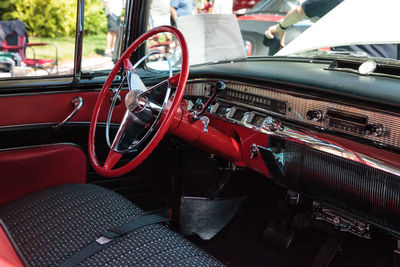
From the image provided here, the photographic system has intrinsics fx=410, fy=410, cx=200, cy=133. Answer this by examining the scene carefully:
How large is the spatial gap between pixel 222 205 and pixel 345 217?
85 centimetres

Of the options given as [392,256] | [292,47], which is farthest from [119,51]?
[392,256]

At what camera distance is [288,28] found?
231cm

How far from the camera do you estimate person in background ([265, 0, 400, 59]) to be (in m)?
1.82

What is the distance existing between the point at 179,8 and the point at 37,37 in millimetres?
1022

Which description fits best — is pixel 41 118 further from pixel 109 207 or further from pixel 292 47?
pixel 292 47

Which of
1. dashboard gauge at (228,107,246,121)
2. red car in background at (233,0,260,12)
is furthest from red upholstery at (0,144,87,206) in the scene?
red car in background at (233,0,260,12)

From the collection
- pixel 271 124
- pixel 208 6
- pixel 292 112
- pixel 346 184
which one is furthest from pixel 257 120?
pixel 208 6

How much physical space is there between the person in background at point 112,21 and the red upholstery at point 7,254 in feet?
4.33

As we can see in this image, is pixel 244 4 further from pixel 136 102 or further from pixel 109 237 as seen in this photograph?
pixel 109 237

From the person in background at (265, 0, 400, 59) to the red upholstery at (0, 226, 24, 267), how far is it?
1.64 metres

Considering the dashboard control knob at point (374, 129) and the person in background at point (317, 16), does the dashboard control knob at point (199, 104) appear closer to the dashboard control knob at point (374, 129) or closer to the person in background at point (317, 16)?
the person in background at point (317, 16)

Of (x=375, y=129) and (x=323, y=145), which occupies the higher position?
(x=375, y=129)

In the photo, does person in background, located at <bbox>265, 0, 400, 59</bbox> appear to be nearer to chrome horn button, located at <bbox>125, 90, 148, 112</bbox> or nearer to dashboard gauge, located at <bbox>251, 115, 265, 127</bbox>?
dashboard gauge, located at <bbox>251, 115, 265, 127</bbox>

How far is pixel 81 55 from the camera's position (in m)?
2.19
